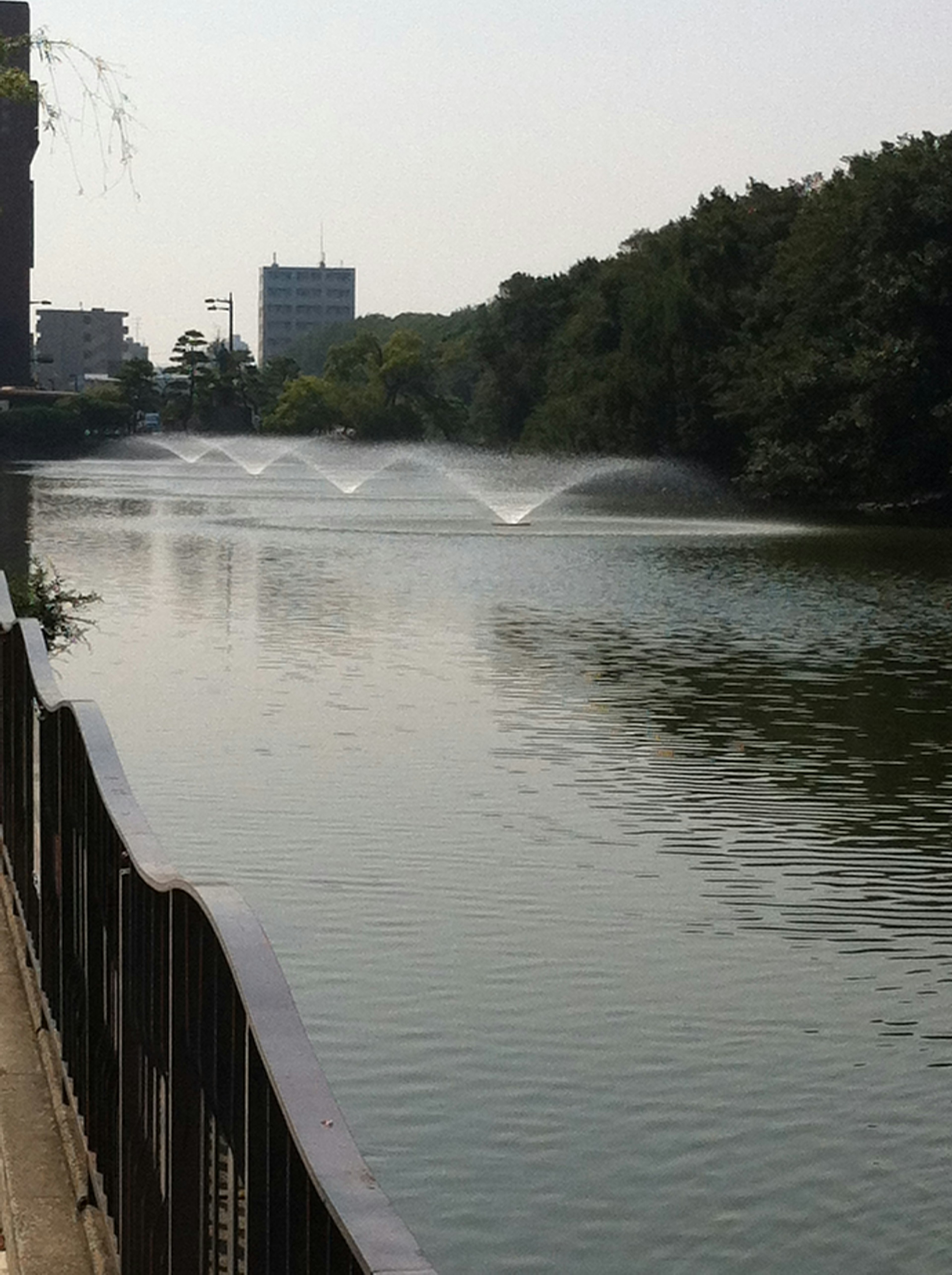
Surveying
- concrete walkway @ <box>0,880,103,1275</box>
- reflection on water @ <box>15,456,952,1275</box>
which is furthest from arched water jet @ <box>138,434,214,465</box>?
concrete walkway @ <box>0,880,103,1275</box>

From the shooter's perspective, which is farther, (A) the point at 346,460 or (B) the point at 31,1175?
(A) the point at 346,460

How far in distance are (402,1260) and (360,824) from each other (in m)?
10.2

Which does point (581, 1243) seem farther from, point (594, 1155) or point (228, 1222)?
point (228, 1222)

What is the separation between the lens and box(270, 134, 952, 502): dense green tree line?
60.6 metres

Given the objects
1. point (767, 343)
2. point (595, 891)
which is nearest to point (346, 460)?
point (767, 343)

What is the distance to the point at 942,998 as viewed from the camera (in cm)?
898

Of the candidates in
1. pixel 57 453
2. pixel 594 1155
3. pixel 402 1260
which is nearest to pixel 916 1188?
pixel 594 1155

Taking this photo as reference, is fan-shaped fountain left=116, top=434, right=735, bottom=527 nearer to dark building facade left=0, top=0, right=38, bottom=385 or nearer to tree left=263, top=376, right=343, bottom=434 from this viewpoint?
tree left=263, top=376, right=343, bottom=434

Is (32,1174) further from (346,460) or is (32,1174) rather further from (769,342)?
(346,460)

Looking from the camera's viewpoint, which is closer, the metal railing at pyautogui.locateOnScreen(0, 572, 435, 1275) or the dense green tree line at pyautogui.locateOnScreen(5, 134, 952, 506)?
the metal railing at pyautogui.locateOnScreen(0, 572, 435, 1275)

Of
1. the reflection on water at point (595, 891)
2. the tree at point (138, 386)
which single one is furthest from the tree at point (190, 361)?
the reflection on water at point (595, 891)

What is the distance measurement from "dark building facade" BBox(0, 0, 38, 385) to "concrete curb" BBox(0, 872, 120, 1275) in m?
135

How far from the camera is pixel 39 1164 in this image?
4973 millimetres

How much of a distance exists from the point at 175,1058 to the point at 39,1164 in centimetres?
137
